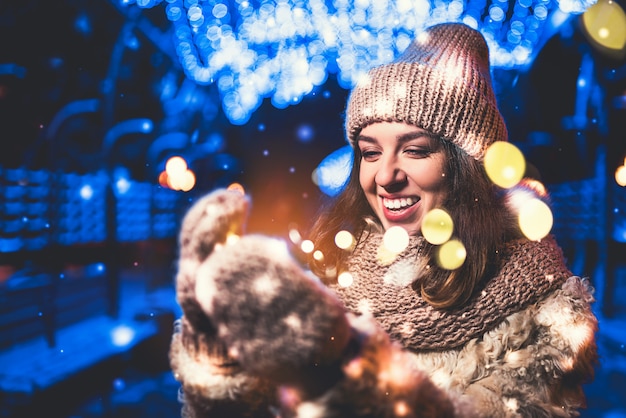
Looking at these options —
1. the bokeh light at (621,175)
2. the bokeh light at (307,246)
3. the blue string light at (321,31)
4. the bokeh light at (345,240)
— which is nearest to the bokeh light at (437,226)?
the bokeh light at (345,240)

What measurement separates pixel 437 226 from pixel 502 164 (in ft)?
0.94

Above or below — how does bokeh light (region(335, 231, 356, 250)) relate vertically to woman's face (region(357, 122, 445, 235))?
below

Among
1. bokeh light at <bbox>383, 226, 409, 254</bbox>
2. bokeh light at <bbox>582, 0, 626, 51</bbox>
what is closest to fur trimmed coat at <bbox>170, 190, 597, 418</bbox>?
bokeh light at <bbox>383, 226, 409, 254</bbox>

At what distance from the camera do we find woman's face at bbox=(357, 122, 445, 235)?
3.73 ft

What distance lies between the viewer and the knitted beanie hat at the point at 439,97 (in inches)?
44.7

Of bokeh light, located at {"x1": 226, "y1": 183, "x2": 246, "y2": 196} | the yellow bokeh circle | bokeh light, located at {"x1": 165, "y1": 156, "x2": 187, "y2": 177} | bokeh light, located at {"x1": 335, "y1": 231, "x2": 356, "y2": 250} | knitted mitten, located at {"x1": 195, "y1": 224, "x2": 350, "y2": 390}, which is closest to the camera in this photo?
knitted mitten, located at {"x1": 195, "y1": 224, "x2": 350, "y2": 390}

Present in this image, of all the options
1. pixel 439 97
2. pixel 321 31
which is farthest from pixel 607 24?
pixel 439 97

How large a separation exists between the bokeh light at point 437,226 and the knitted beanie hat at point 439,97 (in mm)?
192

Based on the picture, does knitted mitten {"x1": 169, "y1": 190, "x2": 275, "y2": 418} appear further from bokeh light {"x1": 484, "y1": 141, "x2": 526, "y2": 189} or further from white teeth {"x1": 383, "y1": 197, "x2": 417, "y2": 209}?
bokeh light {"x1": 484, "y1": 141, "x2": 526, "y2": 189}

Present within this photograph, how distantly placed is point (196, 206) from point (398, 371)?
471 mm

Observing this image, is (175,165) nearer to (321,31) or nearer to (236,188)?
(321,31)

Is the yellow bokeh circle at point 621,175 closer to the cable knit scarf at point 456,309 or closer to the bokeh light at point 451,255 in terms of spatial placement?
the cable knit scarf at point 456,309

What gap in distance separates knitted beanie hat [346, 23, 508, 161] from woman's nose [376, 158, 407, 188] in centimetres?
13

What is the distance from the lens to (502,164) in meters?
1.24
